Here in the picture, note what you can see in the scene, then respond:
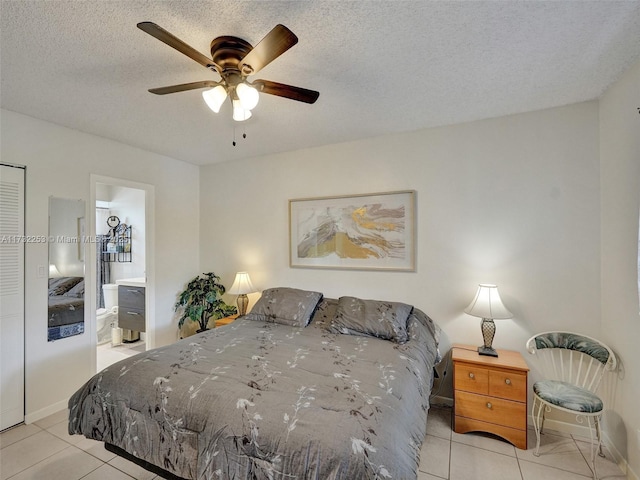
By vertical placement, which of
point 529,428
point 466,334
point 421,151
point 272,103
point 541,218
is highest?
point 272,103

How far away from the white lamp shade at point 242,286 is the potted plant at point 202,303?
1.15 ft

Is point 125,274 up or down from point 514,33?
down

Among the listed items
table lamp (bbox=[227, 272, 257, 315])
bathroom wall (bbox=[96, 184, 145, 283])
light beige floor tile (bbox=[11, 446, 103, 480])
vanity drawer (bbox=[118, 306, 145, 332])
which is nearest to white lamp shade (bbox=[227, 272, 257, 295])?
table lamp (bbox=[227, 272, 257, 315])

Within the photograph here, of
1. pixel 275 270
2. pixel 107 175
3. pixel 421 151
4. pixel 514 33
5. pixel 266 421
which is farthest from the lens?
pixel 275 270

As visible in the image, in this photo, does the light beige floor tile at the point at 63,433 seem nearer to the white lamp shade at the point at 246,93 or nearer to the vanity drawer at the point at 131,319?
the vanity drawer at the point at 131,319

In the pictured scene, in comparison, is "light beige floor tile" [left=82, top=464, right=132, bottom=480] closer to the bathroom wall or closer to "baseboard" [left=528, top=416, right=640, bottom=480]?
"baseboard" [left=528, top=416, right=640, bottom=480]

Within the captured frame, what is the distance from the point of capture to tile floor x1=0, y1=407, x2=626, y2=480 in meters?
1.99

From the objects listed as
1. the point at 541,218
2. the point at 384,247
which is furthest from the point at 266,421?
the point at 541,218

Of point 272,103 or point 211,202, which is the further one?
point 211,202

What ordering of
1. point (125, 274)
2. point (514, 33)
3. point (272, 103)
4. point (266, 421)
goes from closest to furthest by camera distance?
1. point (266, 421)
2. point (514, 33)
3. point (272, 103)
4. point (125, 274)

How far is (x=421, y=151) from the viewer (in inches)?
119

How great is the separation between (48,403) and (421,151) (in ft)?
13.8

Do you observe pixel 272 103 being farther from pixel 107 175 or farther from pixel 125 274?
pixel 125 274

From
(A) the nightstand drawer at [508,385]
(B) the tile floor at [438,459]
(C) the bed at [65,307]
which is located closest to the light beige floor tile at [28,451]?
(B) the tile floor at [438,459]
